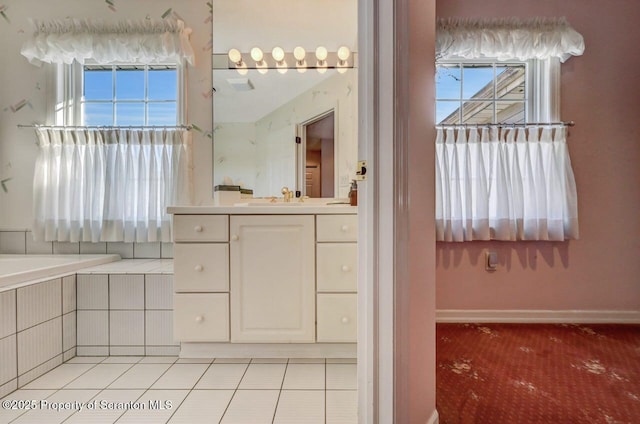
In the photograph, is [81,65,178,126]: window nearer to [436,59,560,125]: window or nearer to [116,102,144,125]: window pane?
[116,102,144,125]: window pane

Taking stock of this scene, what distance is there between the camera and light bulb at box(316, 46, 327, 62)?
85.3 inches

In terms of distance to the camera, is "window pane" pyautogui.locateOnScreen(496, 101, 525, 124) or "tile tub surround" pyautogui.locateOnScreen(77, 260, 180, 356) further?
"window pane" pyautogui.locateOnScreen(496, 101, 525, 124)

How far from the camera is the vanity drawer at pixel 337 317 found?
1.64m

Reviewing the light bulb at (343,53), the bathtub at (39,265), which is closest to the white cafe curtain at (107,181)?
the bathtub at (39,265)

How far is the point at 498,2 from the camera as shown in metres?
2.09

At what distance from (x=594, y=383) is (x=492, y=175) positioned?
123cm

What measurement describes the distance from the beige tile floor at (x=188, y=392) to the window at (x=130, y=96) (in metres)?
1.65

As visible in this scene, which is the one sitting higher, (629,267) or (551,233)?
(551,233)

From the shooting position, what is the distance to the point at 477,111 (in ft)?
7.25

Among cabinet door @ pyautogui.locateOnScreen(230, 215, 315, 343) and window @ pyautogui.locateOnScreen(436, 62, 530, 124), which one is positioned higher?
window @ pyautogui.locateOnScreen(436, 62, 530, 124)

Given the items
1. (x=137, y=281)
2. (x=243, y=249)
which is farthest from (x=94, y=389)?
(x=243, y=249)

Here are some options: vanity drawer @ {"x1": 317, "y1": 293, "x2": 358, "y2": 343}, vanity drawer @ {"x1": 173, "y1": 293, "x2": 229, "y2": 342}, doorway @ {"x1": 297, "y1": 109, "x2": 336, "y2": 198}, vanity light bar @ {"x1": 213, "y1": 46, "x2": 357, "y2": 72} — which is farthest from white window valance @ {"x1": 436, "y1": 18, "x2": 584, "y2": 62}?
vanity drawer @ {"x1": 173, "y1": 293, "x2": 229, "y2": 342}

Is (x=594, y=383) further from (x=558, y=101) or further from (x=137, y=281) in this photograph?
(x=137, y=281)

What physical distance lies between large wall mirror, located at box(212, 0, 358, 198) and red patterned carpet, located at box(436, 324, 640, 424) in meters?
1.27
